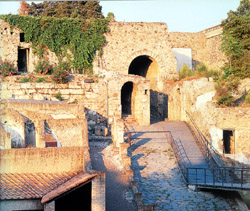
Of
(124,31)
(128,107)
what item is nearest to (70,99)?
(128,107)

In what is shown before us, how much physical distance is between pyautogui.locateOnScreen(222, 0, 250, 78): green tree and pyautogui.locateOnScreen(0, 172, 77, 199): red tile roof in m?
16.2

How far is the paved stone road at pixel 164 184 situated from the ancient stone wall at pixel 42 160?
3.07m

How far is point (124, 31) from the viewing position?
30.1 m

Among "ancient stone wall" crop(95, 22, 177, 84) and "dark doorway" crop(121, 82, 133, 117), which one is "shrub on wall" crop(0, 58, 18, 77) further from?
"dark doorway" crop(121, 82, 133, 117)

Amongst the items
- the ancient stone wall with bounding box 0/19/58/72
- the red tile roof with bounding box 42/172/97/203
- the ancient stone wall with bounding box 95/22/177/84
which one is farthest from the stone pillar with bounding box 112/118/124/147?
the ancient stone wall with bounding box 0/19/58/72

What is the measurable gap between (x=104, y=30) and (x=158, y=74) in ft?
15.6

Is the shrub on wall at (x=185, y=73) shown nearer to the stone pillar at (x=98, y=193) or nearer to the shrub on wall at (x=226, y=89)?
the shrub on wall at (x=226, y=89)

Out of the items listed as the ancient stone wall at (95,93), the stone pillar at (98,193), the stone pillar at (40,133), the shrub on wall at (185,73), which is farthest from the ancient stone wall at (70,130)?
the shrub on wall at (185,73)

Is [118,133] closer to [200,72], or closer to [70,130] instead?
[70,130]

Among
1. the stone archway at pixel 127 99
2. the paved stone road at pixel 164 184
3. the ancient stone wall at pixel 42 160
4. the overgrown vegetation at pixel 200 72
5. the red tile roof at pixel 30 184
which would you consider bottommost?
the paved stone road at pixel 164 184

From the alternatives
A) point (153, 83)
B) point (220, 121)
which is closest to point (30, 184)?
point (220, 121)

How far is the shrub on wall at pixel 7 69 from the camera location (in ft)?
84.2

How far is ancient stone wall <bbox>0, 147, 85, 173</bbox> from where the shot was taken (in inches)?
541

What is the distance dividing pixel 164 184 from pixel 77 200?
4339 millimetres
